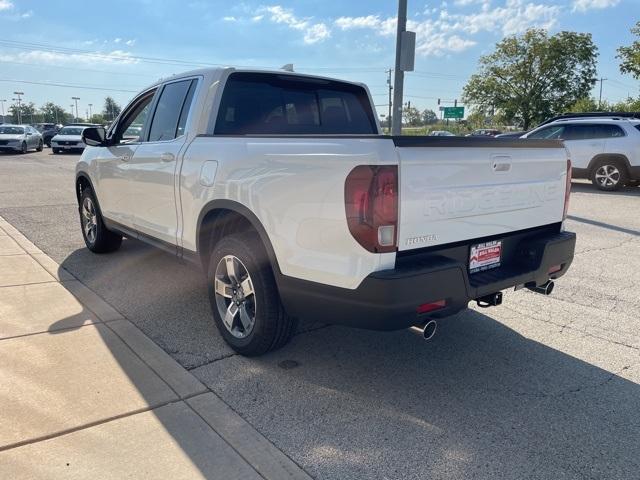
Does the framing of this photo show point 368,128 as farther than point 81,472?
Yes

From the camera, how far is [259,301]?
332 cm

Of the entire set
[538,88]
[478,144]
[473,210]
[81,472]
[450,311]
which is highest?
[538,88]

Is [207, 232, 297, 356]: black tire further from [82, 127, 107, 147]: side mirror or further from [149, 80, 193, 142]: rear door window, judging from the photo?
[82, 127, 107, 147]: side mirror

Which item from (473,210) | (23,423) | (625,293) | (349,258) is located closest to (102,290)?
(23,423)

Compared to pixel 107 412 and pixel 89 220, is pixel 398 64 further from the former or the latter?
pixel 107 412

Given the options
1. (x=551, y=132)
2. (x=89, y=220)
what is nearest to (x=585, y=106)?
(x=551, y=132)

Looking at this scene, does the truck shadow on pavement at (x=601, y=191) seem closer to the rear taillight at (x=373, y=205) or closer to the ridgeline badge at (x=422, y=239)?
the ridgeline badge at (x=422, y=239)

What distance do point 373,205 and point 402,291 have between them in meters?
0.45

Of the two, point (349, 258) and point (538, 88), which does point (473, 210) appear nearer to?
point (349, 258)

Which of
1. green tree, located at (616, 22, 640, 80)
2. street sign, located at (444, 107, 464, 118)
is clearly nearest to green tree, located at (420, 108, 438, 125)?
street sign, located at (444, 107, 464, 118)

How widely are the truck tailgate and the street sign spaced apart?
52.6 metres

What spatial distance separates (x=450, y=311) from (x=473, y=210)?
61 cm

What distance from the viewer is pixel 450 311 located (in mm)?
2895

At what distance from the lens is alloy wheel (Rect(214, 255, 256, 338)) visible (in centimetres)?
351
